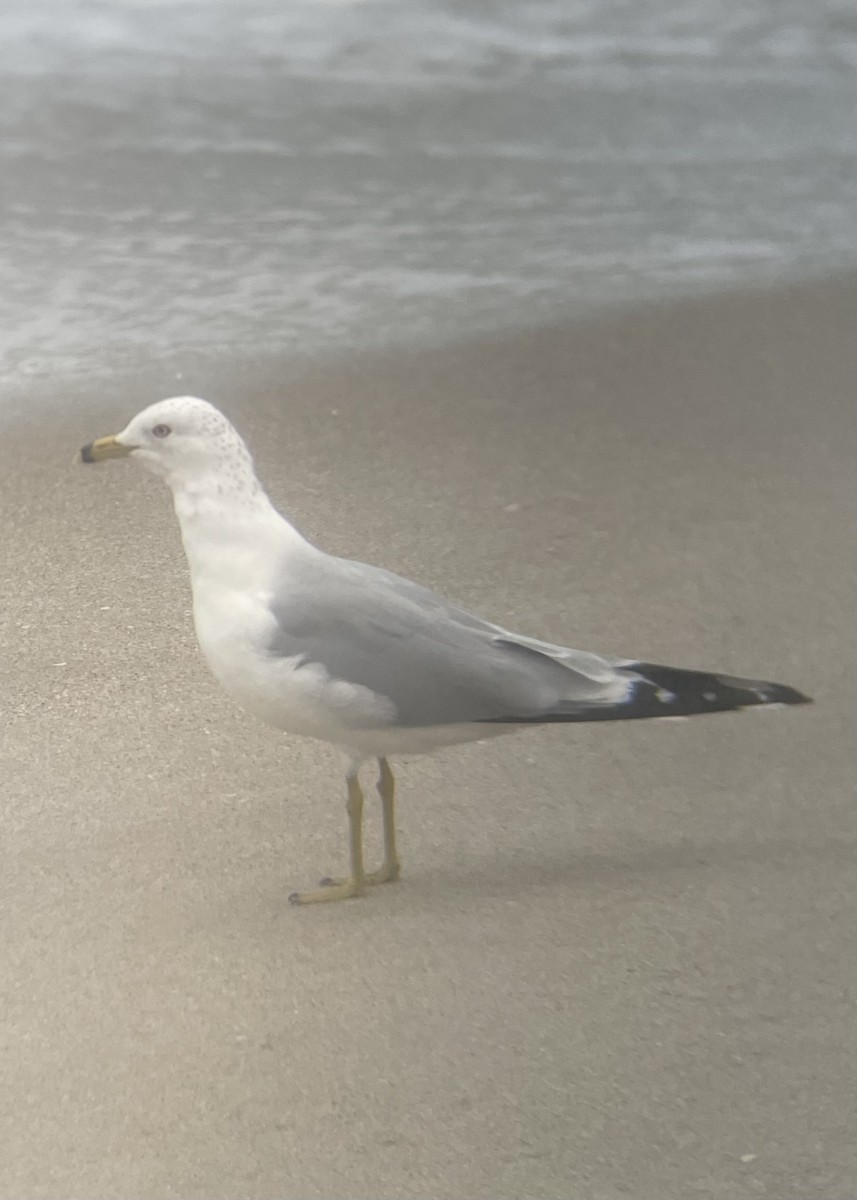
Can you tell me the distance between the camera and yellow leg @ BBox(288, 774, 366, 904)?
1555mm

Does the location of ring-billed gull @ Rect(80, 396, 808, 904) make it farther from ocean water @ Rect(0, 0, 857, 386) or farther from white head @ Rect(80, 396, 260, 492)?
ocean water @ Rect(0, 0, 857, 386)

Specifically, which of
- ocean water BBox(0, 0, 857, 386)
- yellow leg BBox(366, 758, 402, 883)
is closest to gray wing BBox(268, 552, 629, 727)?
yellow leg BBox(366, 758, 402, 883)

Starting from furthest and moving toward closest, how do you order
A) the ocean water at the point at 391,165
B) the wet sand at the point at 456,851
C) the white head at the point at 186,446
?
the ocean water at the point at 391,165, the white head at the point at 186,446, the wet sand at the point at 456,851

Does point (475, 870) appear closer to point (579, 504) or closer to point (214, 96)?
point (579, 504)

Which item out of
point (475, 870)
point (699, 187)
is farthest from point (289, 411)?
point (699, 187)

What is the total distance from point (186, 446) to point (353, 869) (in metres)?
0.41

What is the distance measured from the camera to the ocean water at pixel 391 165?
301 centimetres

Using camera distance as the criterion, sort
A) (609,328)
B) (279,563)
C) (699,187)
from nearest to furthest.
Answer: (279,563)
(609,328)
(699,187)

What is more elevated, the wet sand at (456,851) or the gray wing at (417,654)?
the gray wing at (417,654)

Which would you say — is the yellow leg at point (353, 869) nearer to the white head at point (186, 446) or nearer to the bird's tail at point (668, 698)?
the bird's tail at point (668, 698)

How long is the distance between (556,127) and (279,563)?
8.70ft

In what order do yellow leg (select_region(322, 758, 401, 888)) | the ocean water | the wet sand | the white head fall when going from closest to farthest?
the wet sand, the white head, yellow leg (select_region(322, 758, 401, 888)), the ocean water

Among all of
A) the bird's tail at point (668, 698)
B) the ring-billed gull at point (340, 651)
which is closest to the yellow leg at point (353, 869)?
the ring-billed gull at point (340, 651)

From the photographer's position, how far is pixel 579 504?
2.36 m
